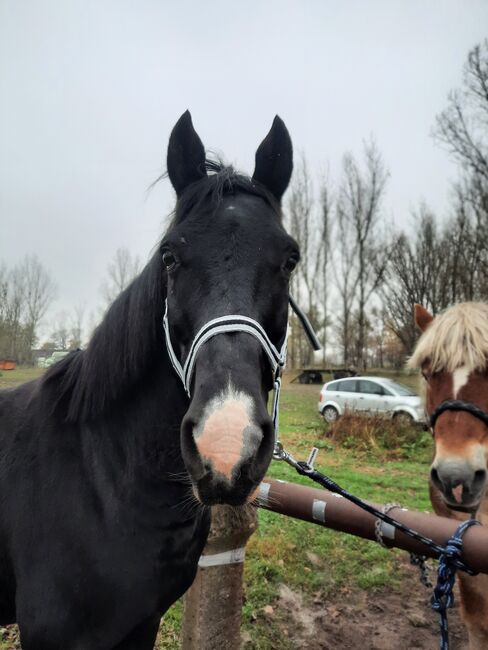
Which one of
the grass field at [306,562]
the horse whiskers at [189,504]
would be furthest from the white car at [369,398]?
the horse whiskers at [189,504]

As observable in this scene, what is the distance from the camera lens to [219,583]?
245cm

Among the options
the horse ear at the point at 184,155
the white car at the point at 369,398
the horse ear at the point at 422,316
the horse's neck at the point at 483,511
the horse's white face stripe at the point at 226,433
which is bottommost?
the white car at the point at 369,398

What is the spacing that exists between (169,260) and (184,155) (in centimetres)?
58

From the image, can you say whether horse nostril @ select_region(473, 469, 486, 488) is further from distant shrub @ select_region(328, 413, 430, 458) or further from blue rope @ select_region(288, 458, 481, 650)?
distant shrub @ select_region(328, 413, 430, 458)

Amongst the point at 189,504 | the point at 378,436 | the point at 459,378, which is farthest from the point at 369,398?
the point at 189,504

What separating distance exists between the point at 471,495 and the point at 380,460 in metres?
8.93

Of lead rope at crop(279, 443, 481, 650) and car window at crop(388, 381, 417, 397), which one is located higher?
lead rope at crop(279, 443, 481, 650)

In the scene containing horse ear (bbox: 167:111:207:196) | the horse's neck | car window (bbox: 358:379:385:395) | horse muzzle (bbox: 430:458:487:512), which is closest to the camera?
horse ear (bbox: 167:111:207:196)

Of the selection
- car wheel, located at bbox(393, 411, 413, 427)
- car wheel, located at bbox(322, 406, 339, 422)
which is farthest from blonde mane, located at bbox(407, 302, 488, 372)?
car wheel, located at bbox(322, 406, 339, 422)

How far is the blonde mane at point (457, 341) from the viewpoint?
276 cm

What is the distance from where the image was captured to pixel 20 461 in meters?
1.85

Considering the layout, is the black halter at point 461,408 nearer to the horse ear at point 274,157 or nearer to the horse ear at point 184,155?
the horse ear at point 274,157

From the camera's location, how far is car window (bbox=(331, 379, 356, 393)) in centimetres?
1689

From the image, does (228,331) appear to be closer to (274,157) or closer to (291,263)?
(291,263)
